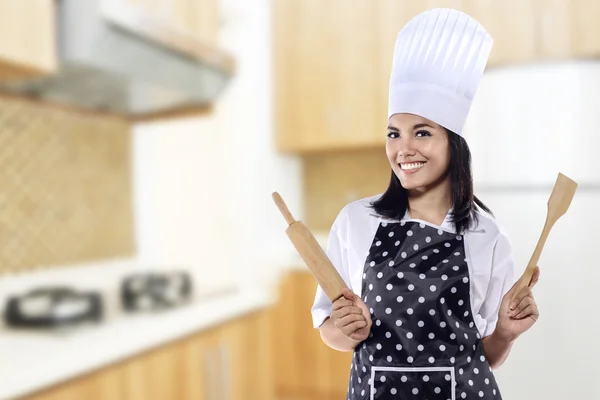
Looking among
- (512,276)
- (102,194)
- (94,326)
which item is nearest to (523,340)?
(512,276)

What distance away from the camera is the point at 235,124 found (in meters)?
1.38

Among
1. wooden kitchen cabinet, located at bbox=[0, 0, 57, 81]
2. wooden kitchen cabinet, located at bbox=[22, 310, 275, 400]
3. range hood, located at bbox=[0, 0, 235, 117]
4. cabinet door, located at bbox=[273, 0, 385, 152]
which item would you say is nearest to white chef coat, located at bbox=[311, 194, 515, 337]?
cabinet door, located at bbox=[273, 0, 385, 152]

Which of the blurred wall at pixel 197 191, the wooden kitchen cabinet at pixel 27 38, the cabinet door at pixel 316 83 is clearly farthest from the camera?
the blurred wall at pixel 197 191

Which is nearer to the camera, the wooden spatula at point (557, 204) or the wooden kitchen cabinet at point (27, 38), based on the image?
the wooden spatula at point (557, 204)

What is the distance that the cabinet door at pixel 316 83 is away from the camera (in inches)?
27.1

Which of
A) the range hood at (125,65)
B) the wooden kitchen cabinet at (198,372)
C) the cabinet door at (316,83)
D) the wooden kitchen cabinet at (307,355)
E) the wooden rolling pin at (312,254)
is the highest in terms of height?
the range hood at (125,65)

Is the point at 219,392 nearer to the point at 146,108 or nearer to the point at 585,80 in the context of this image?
the point at 146,108

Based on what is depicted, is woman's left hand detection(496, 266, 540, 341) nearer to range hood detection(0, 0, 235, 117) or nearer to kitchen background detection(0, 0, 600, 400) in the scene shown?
kitchen background detection(0, 0, 600, 400)

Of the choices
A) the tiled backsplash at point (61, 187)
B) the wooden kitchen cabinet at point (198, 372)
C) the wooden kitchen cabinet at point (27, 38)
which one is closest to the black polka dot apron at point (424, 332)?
the wooden kitchen cabinet at point (198, 372)

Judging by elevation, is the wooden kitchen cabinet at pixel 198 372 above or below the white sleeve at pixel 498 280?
below

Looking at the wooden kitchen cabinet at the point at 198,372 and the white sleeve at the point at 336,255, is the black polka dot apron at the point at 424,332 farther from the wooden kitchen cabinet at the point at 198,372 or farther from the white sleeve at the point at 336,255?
the wooden kitchen cabinet at the point at 198,372

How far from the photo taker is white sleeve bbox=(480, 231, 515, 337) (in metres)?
0.16

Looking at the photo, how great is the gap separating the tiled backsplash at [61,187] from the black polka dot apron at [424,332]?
4.15 feet

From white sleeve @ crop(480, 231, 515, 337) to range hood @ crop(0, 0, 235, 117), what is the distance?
3.44ft
